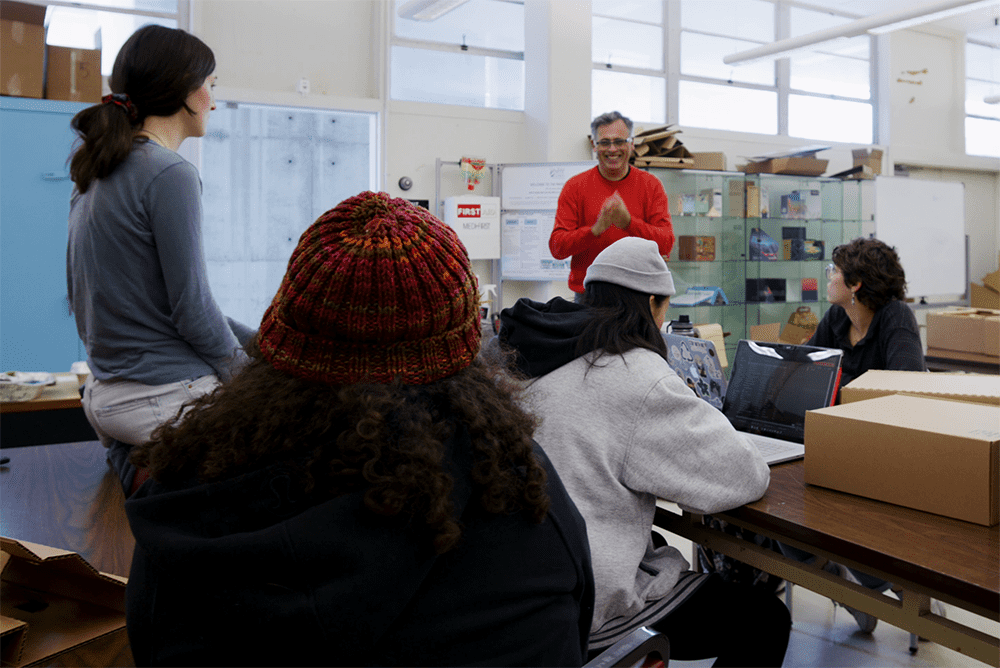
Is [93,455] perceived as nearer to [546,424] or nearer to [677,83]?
[546,424]

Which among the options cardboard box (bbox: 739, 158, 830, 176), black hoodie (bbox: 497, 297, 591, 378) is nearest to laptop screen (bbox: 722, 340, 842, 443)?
black hoodie (bbox: 497, 297, 591, 378)

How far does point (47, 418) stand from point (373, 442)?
2.00 metres

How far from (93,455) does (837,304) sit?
2542mm

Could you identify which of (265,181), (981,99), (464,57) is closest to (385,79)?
(464,57)

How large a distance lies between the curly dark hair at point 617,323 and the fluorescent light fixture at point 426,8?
163 inches

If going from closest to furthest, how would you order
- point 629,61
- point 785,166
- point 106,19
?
point 106,19
point 785,166
point 629,61

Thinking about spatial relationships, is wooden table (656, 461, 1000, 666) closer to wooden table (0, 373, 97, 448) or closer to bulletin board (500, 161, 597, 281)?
wooden table (0, 373, 97, 448)

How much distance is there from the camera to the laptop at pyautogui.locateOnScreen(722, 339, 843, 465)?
1.82m

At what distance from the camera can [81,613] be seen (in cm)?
114

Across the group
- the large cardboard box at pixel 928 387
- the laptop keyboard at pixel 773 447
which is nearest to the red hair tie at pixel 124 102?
the laptop keyboard at pixel 773 447

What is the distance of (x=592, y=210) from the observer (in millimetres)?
3633

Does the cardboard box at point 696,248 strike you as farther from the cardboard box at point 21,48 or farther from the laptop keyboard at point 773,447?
the cardboard box at point 21,48

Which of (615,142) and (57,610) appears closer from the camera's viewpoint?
(57,610)

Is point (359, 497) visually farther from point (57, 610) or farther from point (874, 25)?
point (874, 25)
